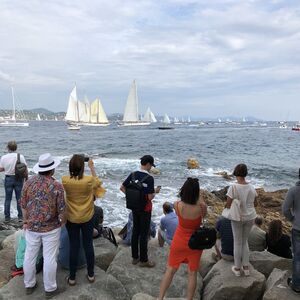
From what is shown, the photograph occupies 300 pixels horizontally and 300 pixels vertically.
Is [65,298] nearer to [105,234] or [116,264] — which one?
[116,264]

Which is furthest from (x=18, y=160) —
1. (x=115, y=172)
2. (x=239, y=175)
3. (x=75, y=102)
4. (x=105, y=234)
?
(x=75, y=102)

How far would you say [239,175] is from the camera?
5.12 m

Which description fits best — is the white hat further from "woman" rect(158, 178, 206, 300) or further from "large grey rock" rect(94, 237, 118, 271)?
"large grey rock" rect(94, 237, 118, 271)

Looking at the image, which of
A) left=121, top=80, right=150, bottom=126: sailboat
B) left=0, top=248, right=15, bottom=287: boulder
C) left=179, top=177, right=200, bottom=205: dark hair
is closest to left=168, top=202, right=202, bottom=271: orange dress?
left=179, top=177, right=200, bottom=205: dark hair

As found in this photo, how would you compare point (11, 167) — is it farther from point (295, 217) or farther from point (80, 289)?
point (295, 217)

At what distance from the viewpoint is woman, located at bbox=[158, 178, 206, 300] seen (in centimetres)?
448

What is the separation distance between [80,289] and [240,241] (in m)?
2.29

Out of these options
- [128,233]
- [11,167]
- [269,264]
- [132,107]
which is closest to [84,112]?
[132,107]

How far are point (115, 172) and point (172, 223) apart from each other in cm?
1677

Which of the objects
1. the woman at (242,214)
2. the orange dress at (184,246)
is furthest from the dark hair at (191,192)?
the woman at (242,214)

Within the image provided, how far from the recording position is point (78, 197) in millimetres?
4836

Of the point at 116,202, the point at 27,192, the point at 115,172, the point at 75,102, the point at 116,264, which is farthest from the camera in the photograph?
the point at 75,102

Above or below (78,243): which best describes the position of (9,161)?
above

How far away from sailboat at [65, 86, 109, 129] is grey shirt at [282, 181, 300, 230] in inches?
3728
